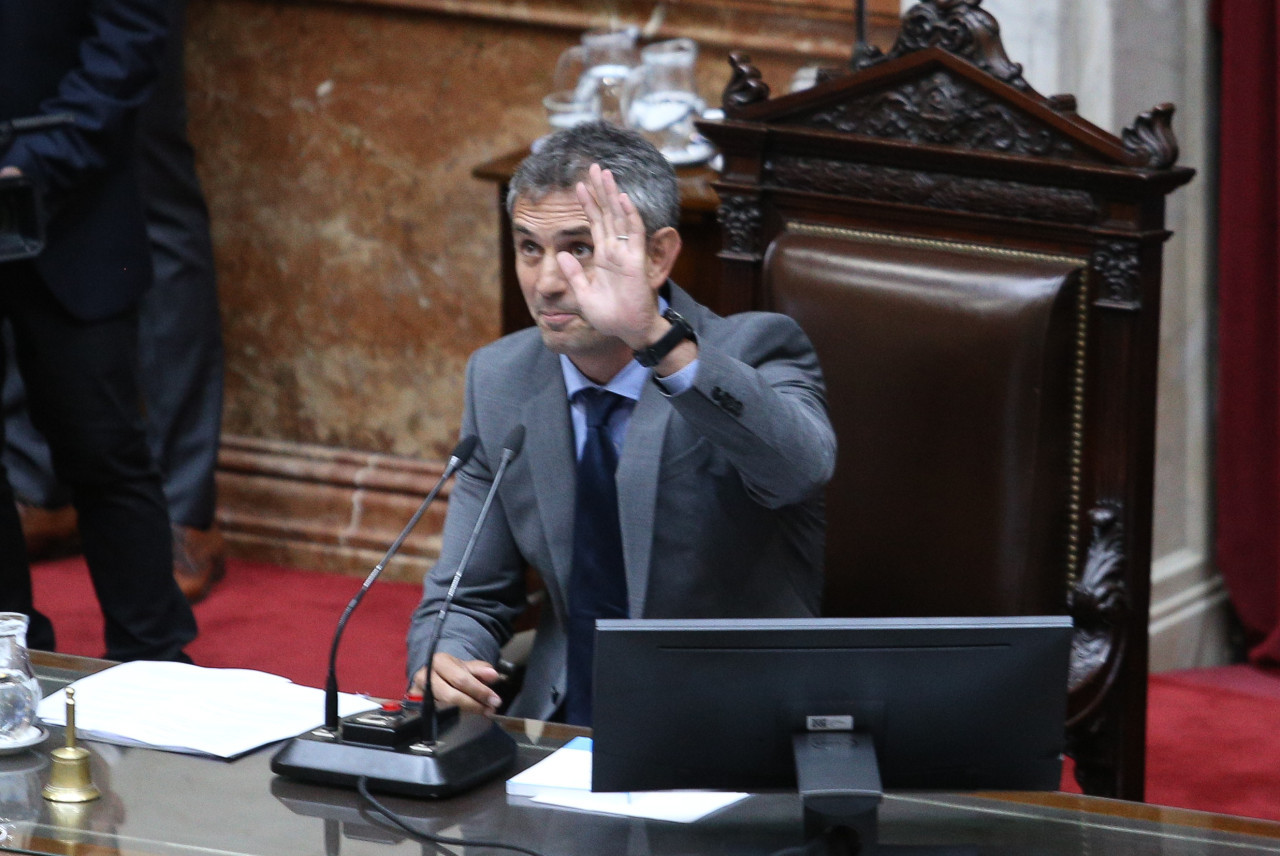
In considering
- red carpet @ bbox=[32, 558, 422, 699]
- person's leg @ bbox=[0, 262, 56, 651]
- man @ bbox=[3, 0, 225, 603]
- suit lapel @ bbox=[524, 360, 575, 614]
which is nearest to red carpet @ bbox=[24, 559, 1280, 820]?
red carpet @ bbox=[32, 558, 422, 699]

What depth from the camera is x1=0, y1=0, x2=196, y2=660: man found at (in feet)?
9.91

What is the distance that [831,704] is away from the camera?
4.72 feet

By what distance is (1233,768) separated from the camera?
3.08 metres

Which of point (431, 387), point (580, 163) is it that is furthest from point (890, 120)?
point (431, 387)

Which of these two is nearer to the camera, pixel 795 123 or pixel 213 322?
pixel 795 123

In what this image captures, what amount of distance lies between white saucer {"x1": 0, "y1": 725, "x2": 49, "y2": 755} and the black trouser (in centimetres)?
152

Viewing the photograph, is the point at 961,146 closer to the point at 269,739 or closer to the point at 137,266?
the point at 269,739

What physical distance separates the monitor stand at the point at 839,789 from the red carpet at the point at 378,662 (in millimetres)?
1480

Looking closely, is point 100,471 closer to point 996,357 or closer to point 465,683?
point 465,683

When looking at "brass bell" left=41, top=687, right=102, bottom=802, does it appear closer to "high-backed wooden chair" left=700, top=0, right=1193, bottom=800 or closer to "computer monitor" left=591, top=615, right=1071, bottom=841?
"computer monitor" left=591, top=615, right=1071, bottom=841

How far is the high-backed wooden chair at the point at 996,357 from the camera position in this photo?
2158 millimetres

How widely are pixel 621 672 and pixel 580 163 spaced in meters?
0.75

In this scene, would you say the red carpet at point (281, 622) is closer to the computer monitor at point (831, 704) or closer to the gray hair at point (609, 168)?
the gray hair at point (609, 168)

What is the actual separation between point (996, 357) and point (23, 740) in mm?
1203
